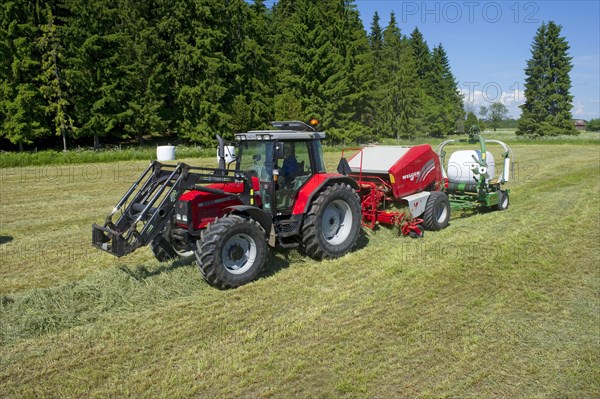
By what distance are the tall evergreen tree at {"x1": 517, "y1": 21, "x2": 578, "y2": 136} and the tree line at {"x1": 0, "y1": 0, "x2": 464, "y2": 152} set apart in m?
21.6

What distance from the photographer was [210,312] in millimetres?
5418

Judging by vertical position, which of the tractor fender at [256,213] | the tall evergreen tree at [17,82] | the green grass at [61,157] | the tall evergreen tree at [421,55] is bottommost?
the tractor fender at [256,213]

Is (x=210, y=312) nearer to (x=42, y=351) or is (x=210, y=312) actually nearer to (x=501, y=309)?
(x=42, y=351)

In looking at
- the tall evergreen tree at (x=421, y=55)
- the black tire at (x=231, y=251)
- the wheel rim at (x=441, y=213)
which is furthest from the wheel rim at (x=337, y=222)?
the tall evergreen tree at (x=421, y=55)

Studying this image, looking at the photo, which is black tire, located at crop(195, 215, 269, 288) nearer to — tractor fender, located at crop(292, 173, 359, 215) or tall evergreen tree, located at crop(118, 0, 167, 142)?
tractor fender, located at crop(292, 173, 359, 215)

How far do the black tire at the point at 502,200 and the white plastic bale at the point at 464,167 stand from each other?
492 mm

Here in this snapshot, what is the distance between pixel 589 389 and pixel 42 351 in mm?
5087

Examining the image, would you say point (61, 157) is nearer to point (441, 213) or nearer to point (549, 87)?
point (441, 213)

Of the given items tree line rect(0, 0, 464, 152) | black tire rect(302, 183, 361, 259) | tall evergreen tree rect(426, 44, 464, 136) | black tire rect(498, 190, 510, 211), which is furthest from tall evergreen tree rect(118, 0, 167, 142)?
tall evergreen tree rect(426, 44, 464, 136)

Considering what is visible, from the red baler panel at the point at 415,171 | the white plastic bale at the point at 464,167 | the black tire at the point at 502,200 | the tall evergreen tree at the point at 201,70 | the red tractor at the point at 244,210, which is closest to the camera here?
the red tractor at the point at 244,210

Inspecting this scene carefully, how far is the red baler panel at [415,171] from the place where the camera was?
905 cm

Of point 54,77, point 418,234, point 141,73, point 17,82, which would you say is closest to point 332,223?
point 418,234

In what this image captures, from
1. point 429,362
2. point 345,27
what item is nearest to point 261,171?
point 429,362

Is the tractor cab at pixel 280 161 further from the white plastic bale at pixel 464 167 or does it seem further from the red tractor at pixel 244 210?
the white plastic bale at pixel 464 167
